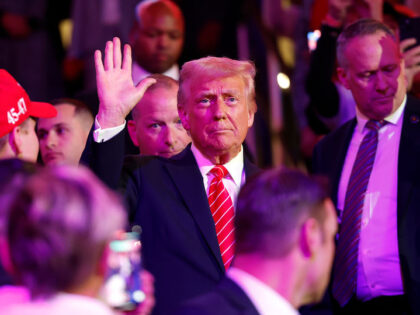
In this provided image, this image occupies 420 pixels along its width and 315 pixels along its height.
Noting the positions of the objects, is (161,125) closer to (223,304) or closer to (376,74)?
(376,74)

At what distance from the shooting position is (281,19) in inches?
216

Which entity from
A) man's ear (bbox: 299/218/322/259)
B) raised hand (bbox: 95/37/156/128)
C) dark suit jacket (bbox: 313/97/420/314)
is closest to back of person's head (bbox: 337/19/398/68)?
dark suit jacket (bbox: 313/97/420/314)

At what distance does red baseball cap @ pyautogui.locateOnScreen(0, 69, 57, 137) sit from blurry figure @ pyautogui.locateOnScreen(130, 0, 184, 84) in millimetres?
1361

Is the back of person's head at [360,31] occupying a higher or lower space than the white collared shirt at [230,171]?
higher

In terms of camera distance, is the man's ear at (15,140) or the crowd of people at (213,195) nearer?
the crowd of people at (213,195)

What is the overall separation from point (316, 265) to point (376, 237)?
1.17 m

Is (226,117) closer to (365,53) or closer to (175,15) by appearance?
(365,53)

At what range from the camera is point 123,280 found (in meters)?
2.22

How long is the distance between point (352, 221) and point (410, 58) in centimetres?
100

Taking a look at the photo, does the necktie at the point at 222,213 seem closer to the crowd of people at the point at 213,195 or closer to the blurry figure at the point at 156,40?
the crowd of people at the point at 213,195

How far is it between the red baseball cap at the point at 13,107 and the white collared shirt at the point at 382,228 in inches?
52.6

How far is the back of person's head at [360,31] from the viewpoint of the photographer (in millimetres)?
3176

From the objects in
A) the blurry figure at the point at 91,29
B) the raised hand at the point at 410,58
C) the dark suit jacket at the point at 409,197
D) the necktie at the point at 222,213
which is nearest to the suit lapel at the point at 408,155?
the dark suit jacket at the point at 409,197

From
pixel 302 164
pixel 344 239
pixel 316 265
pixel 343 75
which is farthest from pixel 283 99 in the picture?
pixel 316 265
